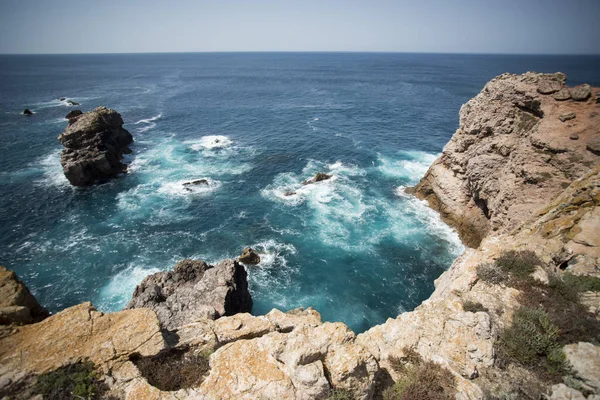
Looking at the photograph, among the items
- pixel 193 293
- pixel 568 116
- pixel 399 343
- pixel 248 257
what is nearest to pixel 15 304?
pixel 193 293

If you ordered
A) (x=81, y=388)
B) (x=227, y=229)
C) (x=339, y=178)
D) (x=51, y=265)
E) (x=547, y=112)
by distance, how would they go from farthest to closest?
(x=339, y=178) < (x=227, y=229) < (x=51, y=265) < (x=547, y=112) < (x=81, y=388)

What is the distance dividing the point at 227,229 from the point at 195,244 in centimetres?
468

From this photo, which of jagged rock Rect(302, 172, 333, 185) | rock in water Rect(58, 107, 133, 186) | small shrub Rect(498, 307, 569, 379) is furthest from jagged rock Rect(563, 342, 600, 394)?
rock in water Rect(58, 107, 133, 186)

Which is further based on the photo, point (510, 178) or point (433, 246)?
point (433, 246)

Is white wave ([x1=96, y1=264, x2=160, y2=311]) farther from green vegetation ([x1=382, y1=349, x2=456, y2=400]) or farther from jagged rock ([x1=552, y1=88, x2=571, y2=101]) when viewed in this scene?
jagged rock ([x1=552, y1=88, x2=571, y2=101])

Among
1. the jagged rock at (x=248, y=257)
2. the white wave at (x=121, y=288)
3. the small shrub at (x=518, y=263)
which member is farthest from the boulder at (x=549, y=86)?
the white wave at (x=121, y=288)

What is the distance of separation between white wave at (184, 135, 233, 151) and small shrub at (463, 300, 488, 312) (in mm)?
60310

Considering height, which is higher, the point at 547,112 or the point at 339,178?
the point at 547,112

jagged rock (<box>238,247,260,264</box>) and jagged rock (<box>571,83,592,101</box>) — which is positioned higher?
jagged rock (<box>571,83,592,101</box>)

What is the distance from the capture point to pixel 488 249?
63.6 ft

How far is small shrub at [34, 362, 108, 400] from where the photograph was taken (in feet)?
29.6

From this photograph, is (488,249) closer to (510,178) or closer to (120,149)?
(510,178)

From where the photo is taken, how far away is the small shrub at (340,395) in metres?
9.53

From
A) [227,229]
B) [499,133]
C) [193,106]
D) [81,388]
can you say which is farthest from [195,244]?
[193,106]
